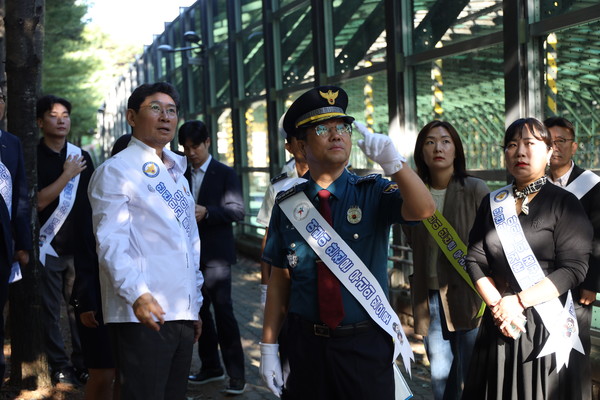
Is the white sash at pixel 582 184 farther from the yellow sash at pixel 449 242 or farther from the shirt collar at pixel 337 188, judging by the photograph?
the shirt collar at pixel 337 188

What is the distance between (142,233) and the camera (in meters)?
3.47

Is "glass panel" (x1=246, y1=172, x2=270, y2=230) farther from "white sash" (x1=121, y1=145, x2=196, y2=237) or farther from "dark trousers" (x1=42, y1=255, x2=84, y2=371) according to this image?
"white sash" (x1=121, y1=145, x2=196, y2=237)

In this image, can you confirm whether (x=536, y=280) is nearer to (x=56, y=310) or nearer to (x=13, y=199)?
(x=13, y=199)

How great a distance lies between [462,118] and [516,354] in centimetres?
434

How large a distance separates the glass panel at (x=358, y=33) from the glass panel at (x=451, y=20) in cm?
72

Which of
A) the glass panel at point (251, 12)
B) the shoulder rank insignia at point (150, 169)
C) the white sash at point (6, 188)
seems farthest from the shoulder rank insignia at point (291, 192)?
the glass panel at point (251, 12)

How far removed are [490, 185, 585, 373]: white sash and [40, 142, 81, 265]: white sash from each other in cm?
374

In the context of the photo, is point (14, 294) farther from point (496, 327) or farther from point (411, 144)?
point (411, 144)

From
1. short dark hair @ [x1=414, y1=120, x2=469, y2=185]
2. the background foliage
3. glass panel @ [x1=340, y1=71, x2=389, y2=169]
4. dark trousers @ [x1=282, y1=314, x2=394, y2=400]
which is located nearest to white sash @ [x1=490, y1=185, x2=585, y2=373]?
short dark hair @ [x1=414, y1=120, x2=469, y2=185]

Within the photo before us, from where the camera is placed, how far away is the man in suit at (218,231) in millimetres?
5781

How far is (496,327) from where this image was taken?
3771 mm

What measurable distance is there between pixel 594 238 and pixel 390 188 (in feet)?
5.72

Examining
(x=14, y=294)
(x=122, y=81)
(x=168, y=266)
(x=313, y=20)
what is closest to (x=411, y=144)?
(x=313, y=20)

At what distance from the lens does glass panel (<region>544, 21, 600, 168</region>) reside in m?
5.66
